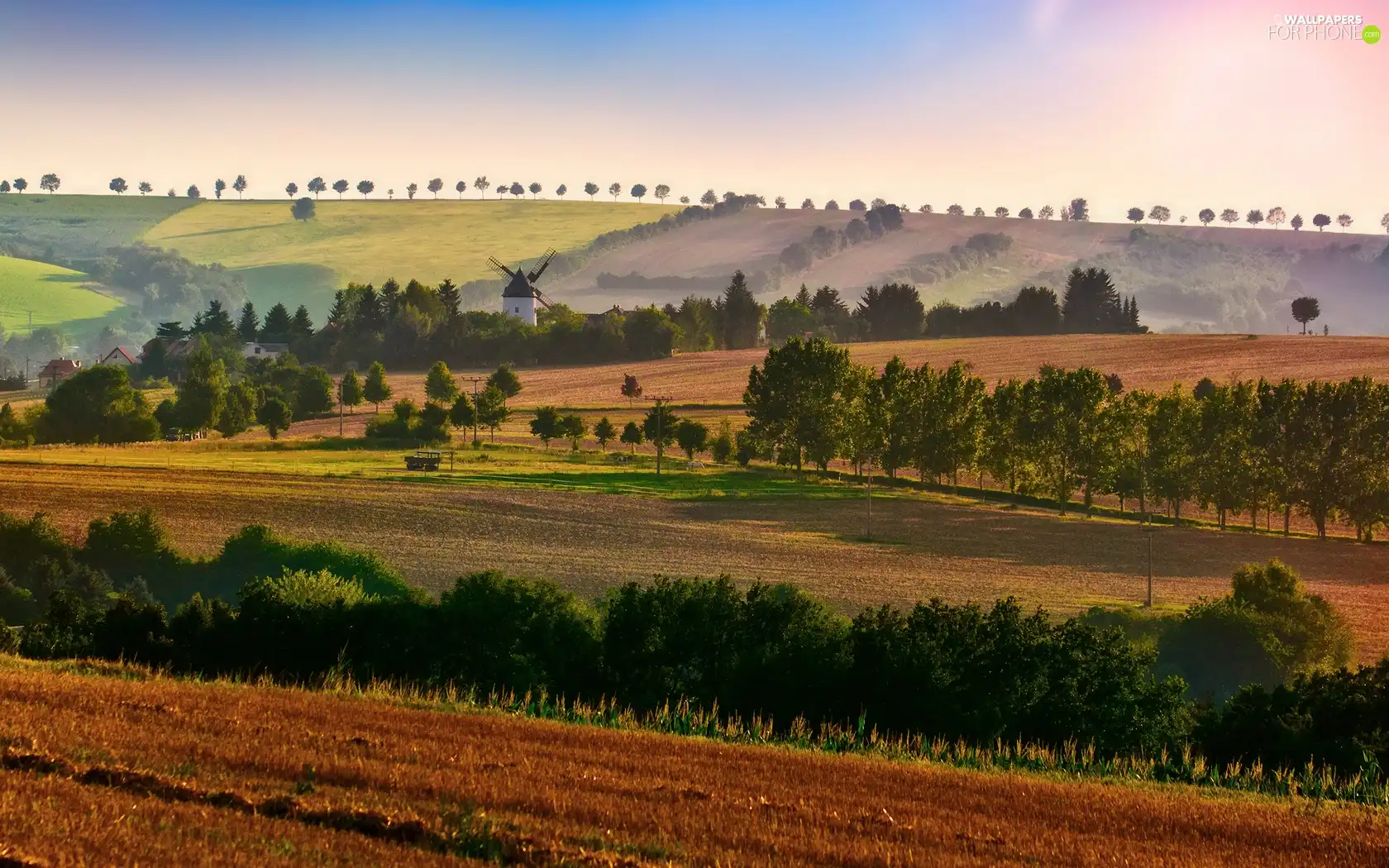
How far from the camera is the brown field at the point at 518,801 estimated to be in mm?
16031

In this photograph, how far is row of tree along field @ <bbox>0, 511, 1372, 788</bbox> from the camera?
1358 inches

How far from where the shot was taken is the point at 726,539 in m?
74.1

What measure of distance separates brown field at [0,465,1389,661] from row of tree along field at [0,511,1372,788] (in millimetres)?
17969

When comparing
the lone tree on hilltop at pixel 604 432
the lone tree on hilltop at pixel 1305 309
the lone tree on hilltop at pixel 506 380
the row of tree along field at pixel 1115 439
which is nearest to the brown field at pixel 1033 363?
the lone tree on hilltop at pixel 506 380

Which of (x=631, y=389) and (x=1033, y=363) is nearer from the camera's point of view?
(x=631, y=389)

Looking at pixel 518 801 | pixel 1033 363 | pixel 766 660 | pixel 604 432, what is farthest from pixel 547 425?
→ pixel 518 801

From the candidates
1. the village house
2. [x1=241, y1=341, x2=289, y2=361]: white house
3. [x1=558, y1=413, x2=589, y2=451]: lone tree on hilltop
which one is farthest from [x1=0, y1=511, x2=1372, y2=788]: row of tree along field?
the village house

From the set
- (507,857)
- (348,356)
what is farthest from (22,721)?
(348,356)

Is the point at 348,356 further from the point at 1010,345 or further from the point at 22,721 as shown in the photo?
the point at 22,721

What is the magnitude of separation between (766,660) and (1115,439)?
2678 inches

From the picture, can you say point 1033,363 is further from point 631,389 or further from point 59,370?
point 59,370

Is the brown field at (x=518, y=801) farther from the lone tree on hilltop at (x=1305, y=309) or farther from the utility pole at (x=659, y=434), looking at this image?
the lone tree on hilltop at (x=1305, y=309)

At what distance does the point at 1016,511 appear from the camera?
296 feet

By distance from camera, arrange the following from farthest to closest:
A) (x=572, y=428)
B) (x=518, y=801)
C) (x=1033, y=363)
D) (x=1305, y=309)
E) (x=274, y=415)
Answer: (x=1305, y=309) → (x=1033, y=363) → (x=274, y=415) → (x=572, y=428) → (x=518, y=801)
